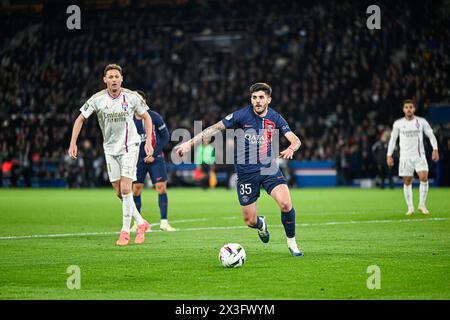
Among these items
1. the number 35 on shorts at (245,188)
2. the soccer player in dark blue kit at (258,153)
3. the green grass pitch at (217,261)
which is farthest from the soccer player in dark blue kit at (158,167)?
the number 35 on shorts at (245,188)

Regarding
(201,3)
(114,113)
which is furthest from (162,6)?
(114,113)

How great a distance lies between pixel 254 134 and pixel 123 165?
2.55m

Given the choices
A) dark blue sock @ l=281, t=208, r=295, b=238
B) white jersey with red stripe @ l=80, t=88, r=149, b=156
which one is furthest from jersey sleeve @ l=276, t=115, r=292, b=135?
white jersey with red stripe @ l=80, t=88, r=149, b=156

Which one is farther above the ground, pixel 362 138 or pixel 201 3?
pixel 201 3

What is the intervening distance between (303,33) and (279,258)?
109ft

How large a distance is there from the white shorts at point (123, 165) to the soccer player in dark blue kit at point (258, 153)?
2.07 m

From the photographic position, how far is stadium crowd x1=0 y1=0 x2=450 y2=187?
38.4 metres

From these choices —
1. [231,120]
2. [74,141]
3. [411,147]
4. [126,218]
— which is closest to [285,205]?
[231,120]

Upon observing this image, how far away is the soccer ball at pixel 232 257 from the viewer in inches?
400

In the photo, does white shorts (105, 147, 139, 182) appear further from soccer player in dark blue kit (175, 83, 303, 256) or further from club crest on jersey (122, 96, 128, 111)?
soccer player in dark blue kit (175, 83, 303, 256)

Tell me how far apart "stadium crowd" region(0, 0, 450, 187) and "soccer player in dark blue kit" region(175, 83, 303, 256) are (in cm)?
2479

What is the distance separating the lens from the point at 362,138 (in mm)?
37625

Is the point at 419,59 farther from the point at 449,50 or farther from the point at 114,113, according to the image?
the point at 114,113

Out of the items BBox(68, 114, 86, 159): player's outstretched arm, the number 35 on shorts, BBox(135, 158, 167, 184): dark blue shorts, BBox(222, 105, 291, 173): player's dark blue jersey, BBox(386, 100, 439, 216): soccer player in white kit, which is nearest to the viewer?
BBox(222, 105, 291, 173): player's dark blue jersey
